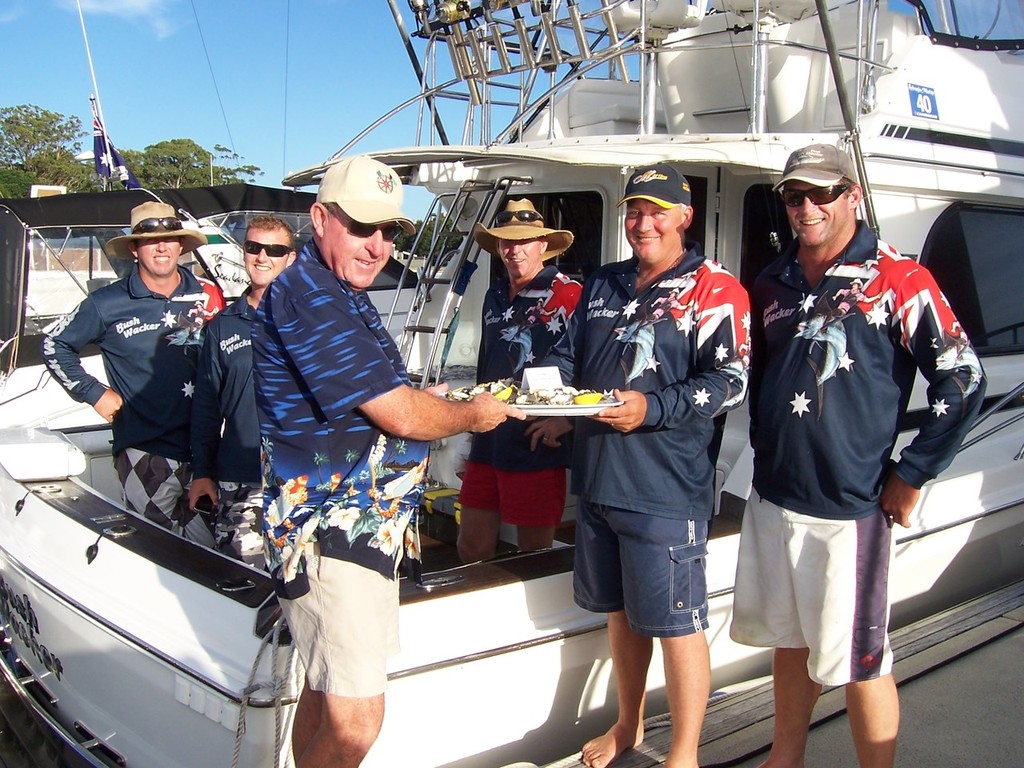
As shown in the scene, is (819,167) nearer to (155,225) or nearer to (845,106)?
(845,106)

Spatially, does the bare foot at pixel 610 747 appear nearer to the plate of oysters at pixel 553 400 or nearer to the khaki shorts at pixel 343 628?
the khaki shorts at pixel 343 628

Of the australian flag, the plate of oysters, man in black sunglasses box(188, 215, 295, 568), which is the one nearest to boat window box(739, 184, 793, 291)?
the plate of oysters

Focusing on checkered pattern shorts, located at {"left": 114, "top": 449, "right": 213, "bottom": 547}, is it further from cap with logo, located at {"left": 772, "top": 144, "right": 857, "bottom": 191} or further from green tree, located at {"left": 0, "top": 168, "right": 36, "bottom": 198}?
green tree, located at {"left": 0, "top": 168, "right": 36, "bottom": 198}

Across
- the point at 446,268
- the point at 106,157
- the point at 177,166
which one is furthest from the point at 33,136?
the point at 446,268

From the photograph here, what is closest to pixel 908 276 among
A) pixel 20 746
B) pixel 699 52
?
pixel 699 52

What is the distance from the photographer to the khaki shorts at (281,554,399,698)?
2068 mm

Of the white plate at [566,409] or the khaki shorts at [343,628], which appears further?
the white plate at [566,409]

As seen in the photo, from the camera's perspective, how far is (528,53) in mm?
4199

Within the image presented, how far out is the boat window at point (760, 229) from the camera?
384 centimetres

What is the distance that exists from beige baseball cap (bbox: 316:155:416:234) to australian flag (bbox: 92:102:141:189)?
8.33 metres

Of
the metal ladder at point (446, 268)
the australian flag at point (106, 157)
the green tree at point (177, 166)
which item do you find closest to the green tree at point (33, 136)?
the green tree at point (177, 166)

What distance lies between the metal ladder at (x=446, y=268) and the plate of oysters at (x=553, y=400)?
181 cm

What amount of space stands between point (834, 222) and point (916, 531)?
5.74 ft

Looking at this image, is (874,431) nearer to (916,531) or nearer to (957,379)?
(957,379)
